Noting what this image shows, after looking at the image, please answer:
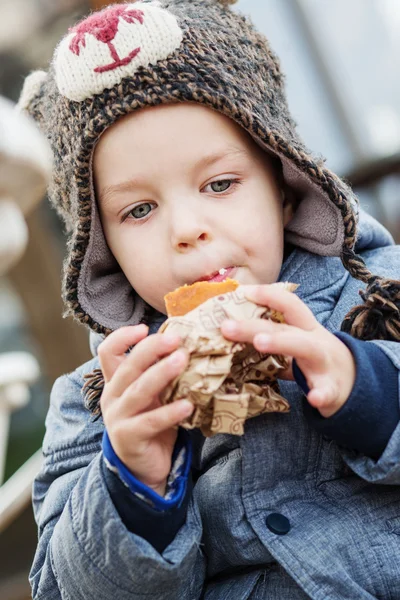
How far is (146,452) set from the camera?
2.64 feet

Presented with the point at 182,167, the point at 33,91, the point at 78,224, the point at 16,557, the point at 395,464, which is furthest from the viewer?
the point at 16,557

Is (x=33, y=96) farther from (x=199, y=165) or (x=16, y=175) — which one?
(x=16, y=175)

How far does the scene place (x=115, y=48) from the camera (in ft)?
3.12

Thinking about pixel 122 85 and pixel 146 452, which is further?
pixel 122 85

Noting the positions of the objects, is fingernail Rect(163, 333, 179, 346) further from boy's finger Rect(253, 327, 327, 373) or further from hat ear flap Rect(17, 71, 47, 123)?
hat ear flap Rect(17, 71, 47, 123)

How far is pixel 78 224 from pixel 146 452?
15.3 inches

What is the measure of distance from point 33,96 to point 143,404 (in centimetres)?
66

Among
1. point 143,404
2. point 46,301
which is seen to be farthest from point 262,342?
point 46,301

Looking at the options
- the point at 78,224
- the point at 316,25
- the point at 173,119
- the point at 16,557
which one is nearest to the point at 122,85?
the point at 173,119

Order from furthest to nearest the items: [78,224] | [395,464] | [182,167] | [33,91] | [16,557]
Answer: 1. [16,557]
2. [33,91]
3. [78,224]
4. [182,167]
5. [395,464]

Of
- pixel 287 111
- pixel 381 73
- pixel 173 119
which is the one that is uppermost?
pixel 173 119

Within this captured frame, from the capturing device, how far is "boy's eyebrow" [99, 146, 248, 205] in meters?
0.96

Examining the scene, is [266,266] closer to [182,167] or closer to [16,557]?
[182,167]

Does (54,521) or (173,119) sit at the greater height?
(173,119)
